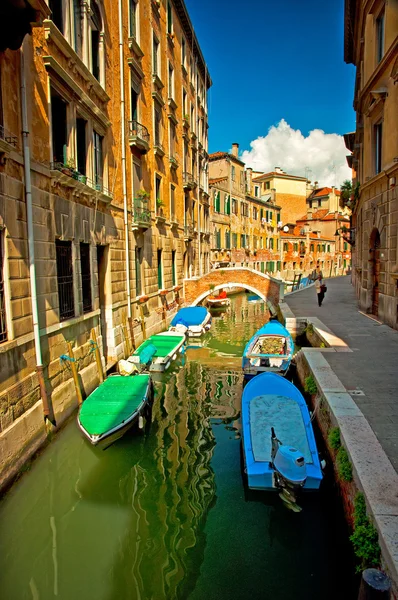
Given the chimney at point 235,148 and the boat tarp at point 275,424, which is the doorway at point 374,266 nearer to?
the boat tarp at point 275,424

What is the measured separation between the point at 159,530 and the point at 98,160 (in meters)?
8.55

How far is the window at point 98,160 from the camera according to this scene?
32.3ft

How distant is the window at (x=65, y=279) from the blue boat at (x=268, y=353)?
15.1 ft

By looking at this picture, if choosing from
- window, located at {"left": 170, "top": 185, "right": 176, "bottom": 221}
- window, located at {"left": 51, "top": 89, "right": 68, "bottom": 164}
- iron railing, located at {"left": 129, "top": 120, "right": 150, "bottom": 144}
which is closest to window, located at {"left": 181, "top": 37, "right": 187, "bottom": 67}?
window, located at {"left": 170, "top": 185, "right": 176, "bottom": 221}

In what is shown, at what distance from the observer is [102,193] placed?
9.78 metres

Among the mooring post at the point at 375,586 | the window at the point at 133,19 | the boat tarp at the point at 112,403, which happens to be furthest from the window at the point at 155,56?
the mooring post at the point at 375,586

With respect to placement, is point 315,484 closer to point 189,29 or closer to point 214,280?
point 214,280

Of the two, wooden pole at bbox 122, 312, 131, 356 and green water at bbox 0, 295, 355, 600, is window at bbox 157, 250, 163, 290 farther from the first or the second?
green water at bbox 0, 295, 355, 600

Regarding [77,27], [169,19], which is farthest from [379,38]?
[169,19]

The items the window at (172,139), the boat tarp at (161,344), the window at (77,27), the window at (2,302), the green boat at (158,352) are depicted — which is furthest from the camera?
the window at (172,139)

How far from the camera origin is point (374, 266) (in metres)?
13.1

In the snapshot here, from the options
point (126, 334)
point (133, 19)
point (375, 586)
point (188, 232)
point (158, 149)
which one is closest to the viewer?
point (375, 586)

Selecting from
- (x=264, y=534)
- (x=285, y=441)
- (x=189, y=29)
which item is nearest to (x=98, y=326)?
(x=285, y=441)

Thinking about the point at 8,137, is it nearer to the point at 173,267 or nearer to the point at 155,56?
the point at 155,56
